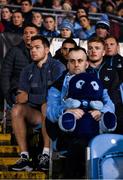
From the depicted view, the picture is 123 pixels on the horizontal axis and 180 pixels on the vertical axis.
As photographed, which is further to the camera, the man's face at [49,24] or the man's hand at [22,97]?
the man's face at [49,24]

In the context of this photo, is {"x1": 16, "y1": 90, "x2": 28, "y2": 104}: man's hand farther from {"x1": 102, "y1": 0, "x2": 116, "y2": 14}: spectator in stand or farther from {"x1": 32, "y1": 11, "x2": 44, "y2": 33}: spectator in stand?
{"x1": 102, "y1": 0, "x2": 116, "y2": 14}: spectator in stand

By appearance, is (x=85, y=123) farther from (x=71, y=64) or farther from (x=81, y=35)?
(x=81, y=35)

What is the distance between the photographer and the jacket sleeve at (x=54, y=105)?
6760mm

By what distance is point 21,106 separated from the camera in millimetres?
7688

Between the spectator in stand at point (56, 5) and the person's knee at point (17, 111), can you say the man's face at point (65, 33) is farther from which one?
the spectator in stand at point (56, 5)

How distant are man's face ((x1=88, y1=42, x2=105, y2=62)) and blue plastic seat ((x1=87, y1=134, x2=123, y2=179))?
2.07 metres

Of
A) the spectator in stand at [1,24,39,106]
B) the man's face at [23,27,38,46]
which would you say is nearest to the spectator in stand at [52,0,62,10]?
the man's face at [23,27,38,46]

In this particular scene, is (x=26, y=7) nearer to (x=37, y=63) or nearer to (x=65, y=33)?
(x=65, y=33)

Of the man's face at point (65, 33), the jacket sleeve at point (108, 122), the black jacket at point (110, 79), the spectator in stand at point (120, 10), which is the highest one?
the spectator in stand at point (120, 10)

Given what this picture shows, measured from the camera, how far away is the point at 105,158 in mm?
6039

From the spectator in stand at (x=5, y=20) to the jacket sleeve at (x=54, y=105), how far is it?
5.05 meters

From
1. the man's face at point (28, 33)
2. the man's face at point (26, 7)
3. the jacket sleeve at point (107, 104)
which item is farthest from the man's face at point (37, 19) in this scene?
the jacket sleeve at point (107, 104)

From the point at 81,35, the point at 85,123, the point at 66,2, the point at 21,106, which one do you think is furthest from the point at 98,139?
the point at 66,2

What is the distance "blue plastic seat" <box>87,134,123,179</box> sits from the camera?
19.7 ft
